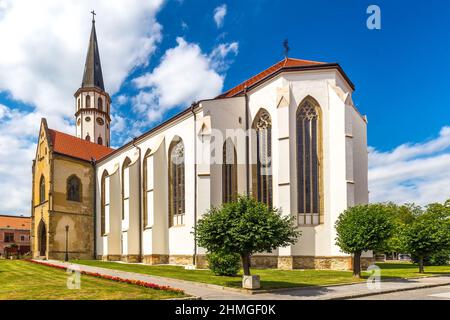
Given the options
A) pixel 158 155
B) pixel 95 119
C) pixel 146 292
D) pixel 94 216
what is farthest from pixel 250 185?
pixel 95 119

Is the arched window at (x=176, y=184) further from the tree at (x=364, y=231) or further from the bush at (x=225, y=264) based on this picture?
the tree at (x=364, y=231)

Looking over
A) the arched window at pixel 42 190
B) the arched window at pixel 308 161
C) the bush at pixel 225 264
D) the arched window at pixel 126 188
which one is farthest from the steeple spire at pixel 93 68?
the bush at pixel 225 264

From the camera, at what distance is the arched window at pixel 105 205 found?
1726 inches

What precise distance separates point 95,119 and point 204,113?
38213 millimetres

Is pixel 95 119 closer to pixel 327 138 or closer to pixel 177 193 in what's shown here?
pixel 177 193

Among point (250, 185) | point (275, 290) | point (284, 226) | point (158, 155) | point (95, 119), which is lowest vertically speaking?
point (275, 290)

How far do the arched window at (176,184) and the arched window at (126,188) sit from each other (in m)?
6.14

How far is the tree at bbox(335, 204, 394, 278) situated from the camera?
2169cm

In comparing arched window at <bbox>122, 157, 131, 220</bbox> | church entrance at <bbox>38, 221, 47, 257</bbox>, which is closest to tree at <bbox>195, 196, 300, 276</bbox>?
arched window at <bbox>122, 157, 131, 220</bbox>

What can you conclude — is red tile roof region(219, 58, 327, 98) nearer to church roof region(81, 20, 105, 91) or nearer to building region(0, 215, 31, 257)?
church roof region(81, 20, 105, 91)

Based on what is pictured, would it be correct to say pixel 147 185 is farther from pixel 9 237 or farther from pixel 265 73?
pixel 9 237

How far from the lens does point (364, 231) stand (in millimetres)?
21766

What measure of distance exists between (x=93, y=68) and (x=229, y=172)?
4372cm

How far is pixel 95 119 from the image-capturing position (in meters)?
63.4
